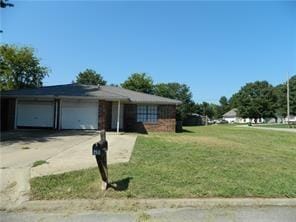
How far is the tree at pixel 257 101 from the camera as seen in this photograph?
300 ft

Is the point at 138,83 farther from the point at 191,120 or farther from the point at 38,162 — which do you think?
the point at 38,162

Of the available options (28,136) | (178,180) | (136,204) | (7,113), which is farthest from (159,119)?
(136,204)

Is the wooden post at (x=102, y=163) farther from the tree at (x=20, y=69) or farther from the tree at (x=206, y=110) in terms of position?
the tree at (x=206, y=110)

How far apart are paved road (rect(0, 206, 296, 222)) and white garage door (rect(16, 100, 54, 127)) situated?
18724mm

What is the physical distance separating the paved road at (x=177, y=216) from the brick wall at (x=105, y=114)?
1826cm

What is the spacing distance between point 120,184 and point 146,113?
774 inches

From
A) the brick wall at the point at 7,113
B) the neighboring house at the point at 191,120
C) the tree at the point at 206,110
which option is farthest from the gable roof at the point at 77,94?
the tree at the point at 206,110

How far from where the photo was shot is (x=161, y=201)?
6.97 m

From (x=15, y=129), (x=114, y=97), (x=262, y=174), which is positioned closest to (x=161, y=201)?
(x=262, y=174)

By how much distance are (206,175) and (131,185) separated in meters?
2.05

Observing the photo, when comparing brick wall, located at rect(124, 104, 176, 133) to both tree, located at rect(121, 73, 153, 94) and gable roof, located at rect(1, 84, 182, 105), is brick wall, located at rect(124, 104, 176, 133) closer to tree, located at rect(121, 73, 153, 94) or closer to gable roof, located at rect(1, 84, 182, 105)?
gable roof, located at rect(1, 84, 182, 105)

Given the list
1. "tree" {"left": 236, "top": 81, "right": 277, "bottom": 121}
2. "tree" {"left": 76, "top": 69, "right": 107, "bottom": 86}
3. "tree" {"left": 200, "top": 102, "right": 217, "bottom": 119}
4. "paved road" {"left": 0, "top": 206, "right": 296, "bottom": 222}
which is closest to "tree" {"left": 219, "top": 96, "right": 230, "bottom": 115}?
"tree" {"left": 200, "top": 102, "right": 217, "bottom": 119}

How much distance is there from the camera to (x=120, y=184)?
801 centimetres

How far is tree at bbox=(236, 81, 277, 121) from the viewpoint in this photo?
3597 inches
